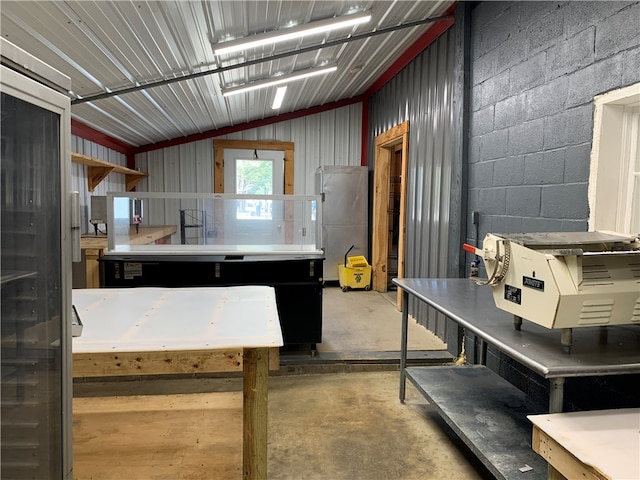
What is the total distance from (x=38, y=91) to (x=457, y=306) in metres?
1.89

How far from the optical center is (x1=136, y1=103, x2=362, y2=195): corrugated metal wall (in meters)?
6.07

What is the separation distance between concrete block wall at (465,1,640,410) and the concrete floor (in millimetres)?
757

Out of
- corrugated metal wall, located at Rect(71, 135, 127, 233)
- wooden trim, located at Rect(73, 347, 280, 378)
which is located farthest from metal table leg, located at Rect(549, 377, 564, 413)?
corrugated metal wall, located at Rect(71, 135, 127, 233)

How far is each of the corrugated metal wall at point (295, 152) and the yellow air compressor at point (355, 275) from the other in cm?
146

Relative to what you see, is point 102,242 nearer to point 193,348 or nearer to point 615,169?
point 193,348

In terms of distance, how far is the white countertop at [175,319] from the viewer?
154cm

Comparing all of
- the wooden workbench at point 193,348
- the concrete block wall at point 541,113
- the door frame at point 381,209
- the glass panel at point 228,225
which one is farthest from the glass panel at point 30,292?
the door frame at point 381,209

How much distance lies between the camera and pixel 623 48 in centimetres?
188

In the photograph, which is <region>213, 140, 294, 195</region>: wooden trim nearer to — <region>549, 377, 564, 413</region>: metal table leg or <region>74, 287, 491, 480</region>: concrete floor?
<region>74, 287, 491, 480</region>: concrete floor

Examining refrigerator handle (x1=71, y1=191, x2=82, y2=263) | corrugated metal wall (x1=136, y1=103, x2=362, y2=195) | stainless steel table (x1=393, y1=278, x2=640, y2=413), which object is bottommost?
stainless steel table (x1=393, y1=278, x2=640, y2=413)

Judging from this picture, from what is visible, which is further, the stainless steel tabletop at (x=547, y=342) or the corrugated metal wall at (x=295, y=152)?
the corrugated metal wall at (x=295, y=152)

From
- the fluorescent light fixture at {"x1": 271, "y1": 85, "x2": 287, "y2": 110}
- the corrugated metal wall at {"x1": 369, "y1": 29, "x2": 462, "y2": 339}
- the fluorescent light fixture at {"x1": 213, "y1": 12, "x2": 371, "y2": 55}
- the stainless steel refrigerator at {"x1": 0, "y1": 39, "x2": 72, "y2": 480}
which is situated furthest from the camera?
the fluorescent light fixture at {"x1": 271, "y1": 85, "x2": 287, "y2": 110}

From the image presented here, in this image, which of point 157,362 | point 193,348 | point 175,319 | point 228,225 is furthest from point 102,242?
point 193,348

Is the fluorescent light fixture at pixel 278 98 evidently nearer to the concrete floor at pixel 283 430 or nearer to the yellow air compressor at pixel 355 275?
the yellow air compressor at pixel 355 275
